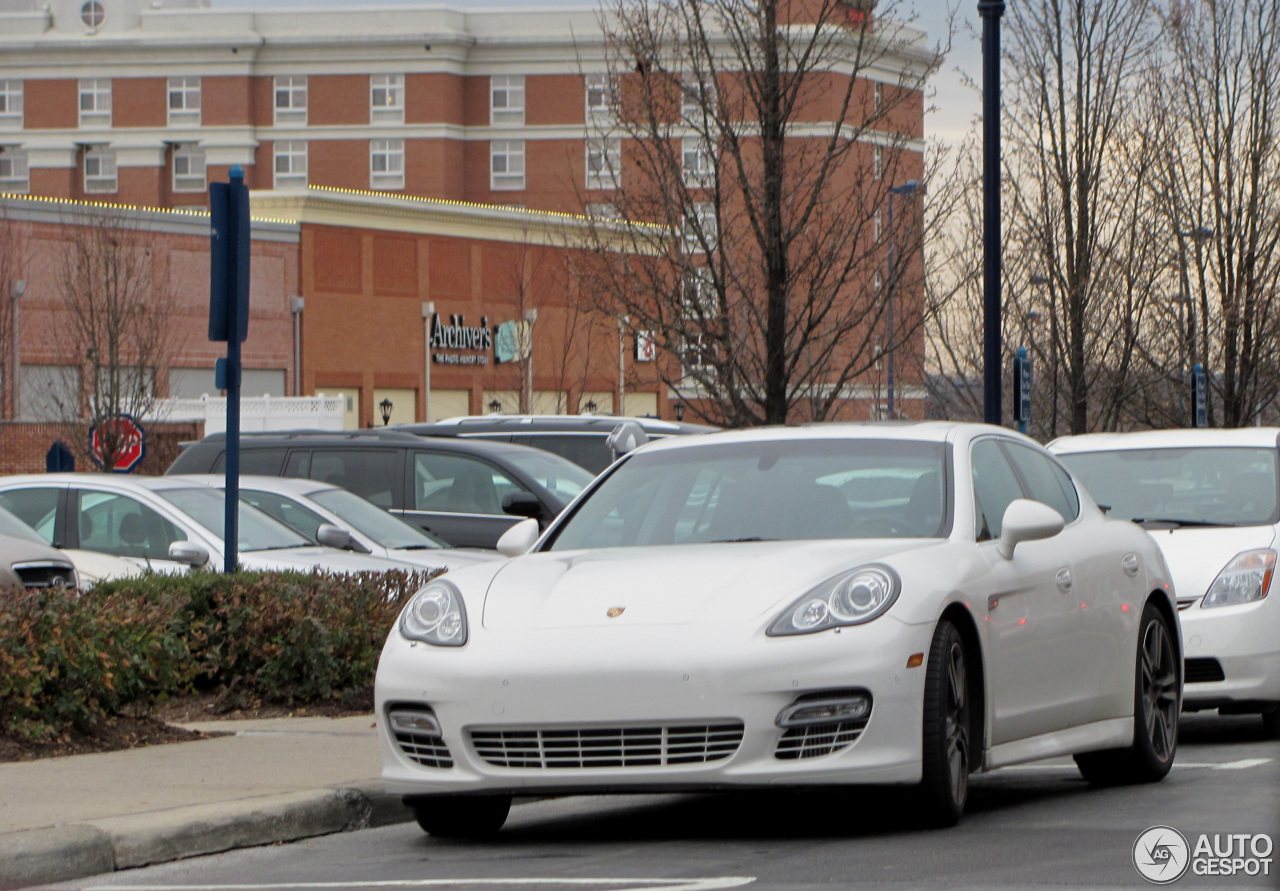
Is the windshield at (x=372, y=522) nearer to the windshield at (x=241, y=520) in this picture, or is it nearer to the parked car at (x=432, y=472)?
the windshield at (x=241, y=520)

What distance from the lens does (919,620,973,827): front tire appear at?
22.8 feet

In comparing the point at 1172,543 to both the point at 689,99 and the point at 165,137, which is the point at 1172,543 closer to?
the point at 689,99

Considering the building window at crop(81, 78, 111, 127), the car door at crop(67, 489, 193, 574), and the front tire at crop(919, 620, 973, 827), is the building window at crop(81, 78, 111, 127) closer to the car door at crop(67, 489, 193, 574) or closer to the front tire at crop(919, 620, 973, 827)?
the car door at crop(67, 489, 193, 574)

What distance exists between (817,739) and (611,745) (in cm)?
68

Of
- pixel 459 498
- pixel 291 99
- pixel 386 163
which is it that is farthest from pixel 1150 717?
pixel 291 99

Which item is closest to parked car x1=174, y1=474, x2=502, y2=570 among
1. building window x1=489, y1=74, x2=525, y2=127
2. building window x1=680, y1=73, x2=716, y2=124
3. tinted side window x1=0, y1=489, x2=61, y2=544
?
tinted side window x1=0, y1=489, x2=61, y2=544

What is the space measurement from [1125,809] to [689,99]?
1130cm

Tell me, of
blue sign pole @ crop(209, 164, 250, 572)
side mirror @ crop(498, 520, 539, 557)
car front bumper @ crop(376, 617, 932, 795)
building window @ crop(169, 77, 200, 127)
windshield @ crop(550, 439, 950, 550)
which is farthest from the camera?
building window @ crop(169, 77, 200, 127)

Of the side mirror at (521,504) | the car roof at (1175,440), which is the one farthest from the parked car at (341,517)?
the car roof at (1175,440)

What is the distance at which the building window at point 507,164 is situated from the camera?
88.2 metres

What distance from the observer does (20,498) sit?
14164mm

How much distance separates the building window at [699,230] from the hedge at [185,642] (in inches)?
227

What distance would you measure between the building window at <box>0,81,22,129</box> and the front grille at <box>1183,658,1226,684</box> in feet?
272

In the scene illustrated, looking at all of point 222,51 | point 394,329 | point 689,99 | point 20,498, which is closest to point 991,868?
point 20,498
